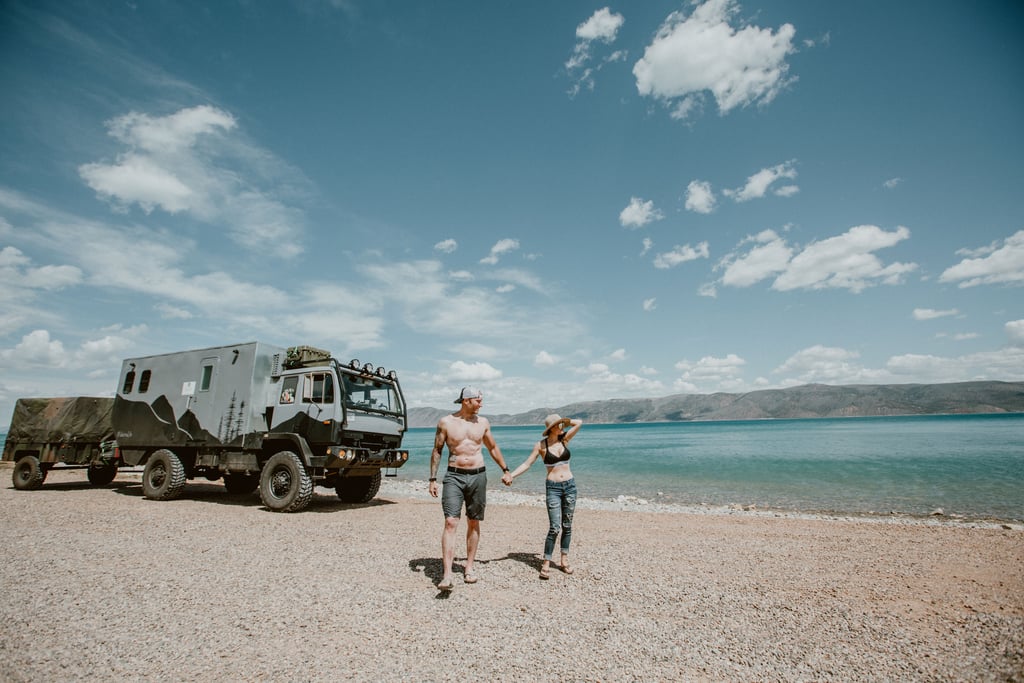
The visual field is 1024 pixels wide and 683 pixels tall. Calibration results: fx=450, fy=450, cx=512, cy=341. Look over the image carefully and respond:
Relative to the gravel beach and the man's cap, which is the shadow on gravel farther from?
the man's cap

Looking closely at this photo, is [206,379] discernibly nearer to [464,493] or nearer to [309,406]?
[309,406]

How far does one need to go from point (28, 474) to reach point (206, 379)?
8152mm

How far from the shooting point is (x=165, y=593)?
5.33m

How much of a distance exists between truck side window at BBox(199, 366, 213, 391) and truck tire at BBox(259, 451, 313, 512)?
9.70 ft

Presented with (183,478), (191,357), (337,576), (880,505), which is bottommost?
(880,505)

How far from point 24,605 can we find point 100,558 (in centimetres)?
204

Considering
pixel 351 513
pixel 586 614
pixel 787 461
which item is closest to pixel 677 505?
pixel 351 513

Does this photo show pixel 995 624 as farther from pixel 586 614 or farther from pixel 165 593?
pixel 165 593

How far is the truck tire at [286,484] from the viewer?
10.3m

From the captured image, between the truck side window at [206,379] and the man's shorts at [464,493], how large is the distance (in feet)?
31.1

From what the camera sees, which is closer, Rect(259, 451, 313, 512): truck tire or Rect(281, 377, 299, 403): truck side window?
Rect(259, 451, 313, 512): truck tire

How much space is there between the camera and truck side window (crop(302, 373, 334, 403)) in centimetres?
1057

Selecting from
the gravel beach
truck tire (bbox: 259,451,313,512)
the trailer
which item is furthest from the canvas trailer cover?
truck tire (bbox: 259,451,313,512)

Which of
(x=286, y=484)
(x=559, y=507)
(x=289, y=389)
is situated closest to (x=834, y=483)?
(x=559, y=507)
